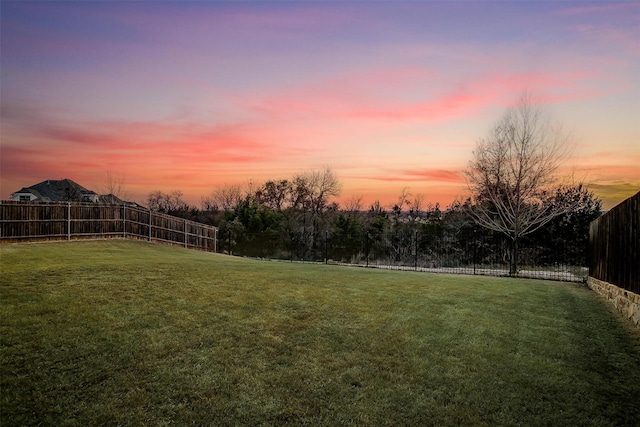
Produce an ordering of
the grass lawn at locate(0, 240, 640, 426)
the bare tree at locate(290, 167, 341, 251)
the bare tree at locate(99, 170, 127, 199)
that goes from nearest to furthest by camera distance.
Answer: the grass lawn at locate(0, 240, 640, 426), the bare tree at locate(290, 167, 341, 251), the bare tree at locate(99, 170, 127, 199)

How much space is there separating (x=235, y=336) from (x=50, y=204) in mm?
14702

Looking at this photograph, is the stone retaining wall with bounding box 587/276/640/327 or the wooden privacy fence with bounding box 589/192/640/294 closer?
the stone retaining wall with bounding box 587/276/640/327

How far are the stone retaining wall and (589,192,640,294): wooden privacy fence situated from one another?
121mm

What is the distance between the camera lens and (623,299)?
28.4 ft

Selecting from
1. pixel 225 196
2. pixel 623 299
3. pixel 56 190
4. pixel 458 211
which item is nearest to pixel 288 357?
pixel 623 299

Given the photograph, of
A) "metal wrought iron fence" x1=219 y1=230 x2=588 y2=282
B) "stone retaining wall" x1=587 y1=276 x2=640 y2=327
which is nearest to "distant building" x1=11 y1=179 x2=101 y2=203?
"metal wrought iron fence" x1=219 y1=230 x2=588 y2=282

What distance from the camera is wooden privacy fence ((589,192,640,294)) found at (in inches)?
314

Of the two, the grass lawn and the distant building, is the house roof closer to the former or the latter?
the distant building

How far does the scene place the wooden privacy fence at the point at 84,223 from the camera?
15.4 metres

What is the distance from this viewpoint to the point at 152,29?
11.1 metres

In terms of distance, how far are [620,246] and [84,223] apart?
759 inches

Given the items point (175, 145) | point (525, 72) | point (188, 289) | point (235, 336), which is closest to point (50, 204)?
point (175, 145)

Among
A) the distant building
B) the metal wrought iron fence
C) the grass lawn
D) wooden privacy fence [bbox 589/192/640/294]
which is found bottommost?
the metal wrought iron fence

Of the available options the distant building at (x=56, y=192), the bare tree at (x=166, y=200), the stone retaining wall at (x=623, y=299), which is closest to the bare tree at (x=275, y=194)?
the bare tree at (x=166, y=200)
